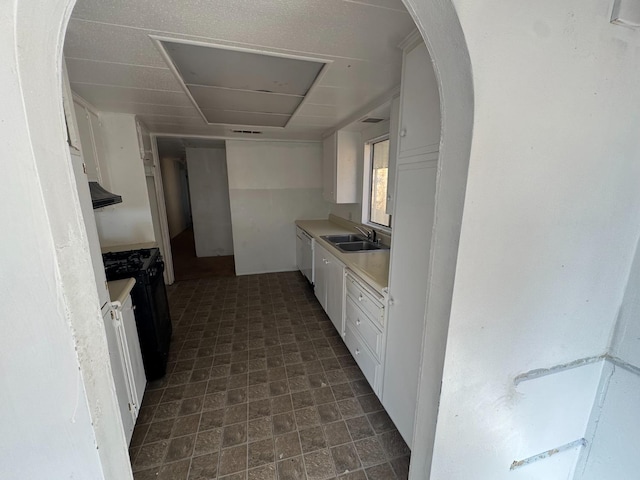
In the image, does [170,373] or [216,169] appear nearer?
[170,373]

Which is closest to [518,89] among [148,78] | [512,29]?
[512,29]

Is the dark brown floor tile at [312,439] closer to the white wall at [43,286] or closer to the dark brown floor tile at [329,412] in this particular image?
the dark brown floor tile at [329,412]

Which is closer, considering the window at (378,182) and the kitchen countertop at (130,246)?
the kitchen countertop at (130,246)

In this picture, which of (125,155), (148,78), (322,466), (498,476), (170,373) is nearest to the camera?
(498,476)

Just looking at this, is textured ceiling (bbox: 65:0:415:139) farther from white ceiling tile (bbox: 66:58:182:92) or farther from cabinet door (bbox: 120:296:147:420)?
cabinet door (bbox: 120:296:147:420)

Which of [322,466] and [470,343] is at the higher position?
[470,343]

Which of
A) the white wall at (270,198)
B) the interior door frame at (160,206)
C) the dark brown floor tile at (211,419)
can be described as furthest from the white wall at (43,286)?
the white wall at (270,198)

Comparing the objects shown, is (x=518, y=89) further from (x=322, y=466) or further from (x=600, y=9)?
(x=322, y=466)

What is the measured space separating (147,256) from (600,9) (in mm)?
2752

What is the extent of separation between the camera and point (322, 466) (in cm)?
141

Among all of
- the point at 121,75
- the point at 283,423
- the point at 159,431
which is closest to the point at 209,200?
the point at 121,75

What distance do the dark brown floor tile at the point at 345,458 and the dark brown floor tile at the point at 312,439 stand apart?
84mm

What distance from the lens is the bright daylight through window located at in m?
2.96

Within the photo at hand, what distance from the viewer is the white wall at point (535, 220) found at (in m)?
0.68
